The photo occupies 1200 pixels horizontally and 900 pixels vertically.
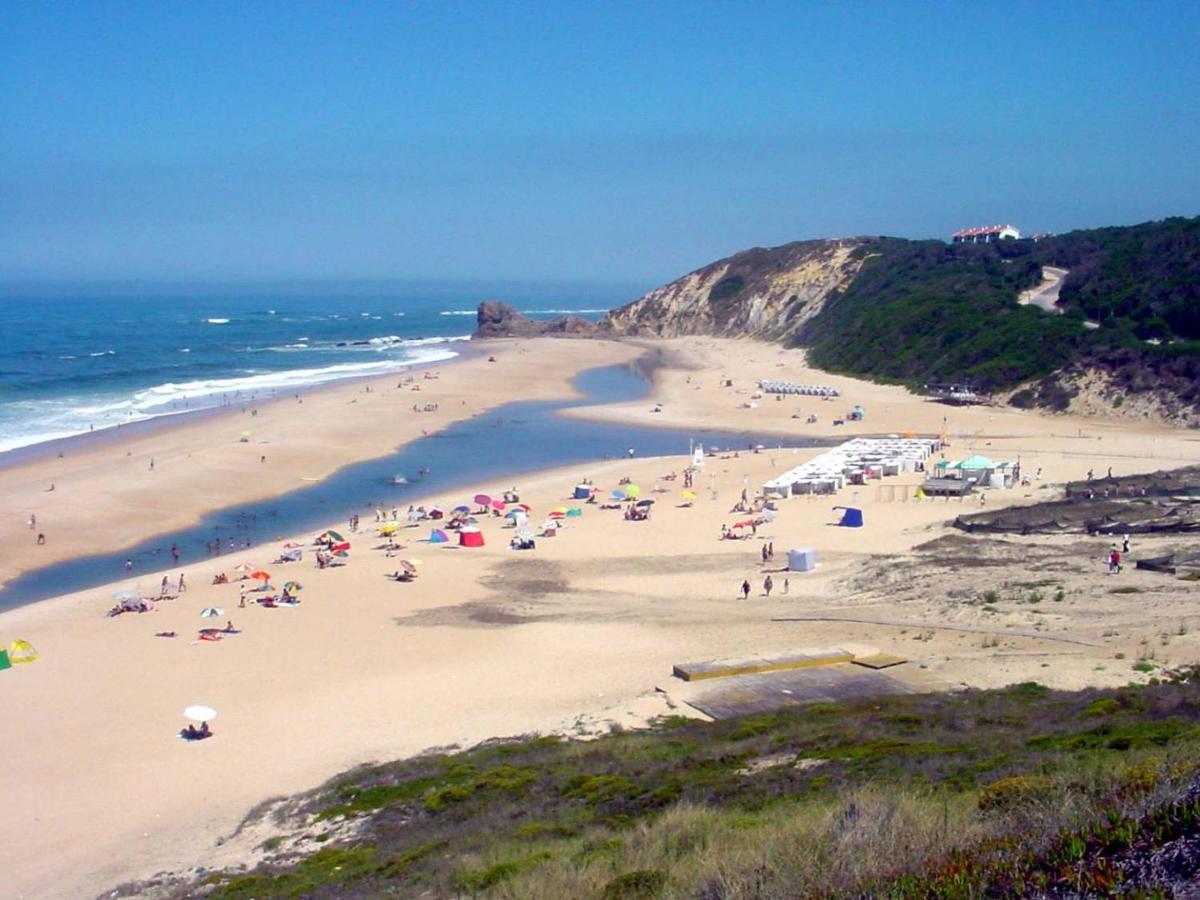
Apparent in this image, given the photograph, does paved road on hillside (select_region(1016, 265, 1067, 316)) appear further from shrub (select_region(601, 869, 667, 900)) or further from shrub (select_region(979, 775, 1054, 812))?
shrub (select_region(601, 869, 667, 900))

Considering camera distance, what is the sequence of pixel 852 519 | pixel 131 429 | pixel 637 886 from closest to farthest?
1. pixel 637 886
2. pixel 852 519
3. pixel 131 429

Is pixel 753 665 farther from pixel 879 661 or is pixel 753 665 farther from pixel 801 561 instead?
pixel 801 561

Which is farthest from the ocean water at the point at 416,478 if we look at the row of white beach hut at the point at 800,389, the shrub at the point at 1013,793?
the shrub at the point at 1013,793

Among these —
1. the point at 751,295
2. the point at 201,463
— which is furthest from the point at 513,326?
the point at 201,463

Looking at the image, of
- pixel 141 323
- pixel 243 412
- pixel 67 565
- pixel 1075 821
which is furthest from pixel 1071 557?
pixel 141 323

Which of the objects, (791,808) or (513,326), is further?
(513,326)

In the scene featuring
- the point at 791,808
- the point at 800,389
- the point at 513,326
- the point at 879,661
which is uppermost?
the point at 513,326

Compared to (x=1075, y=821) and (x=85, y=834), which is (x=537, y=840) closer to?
(x=1075, y=821)
